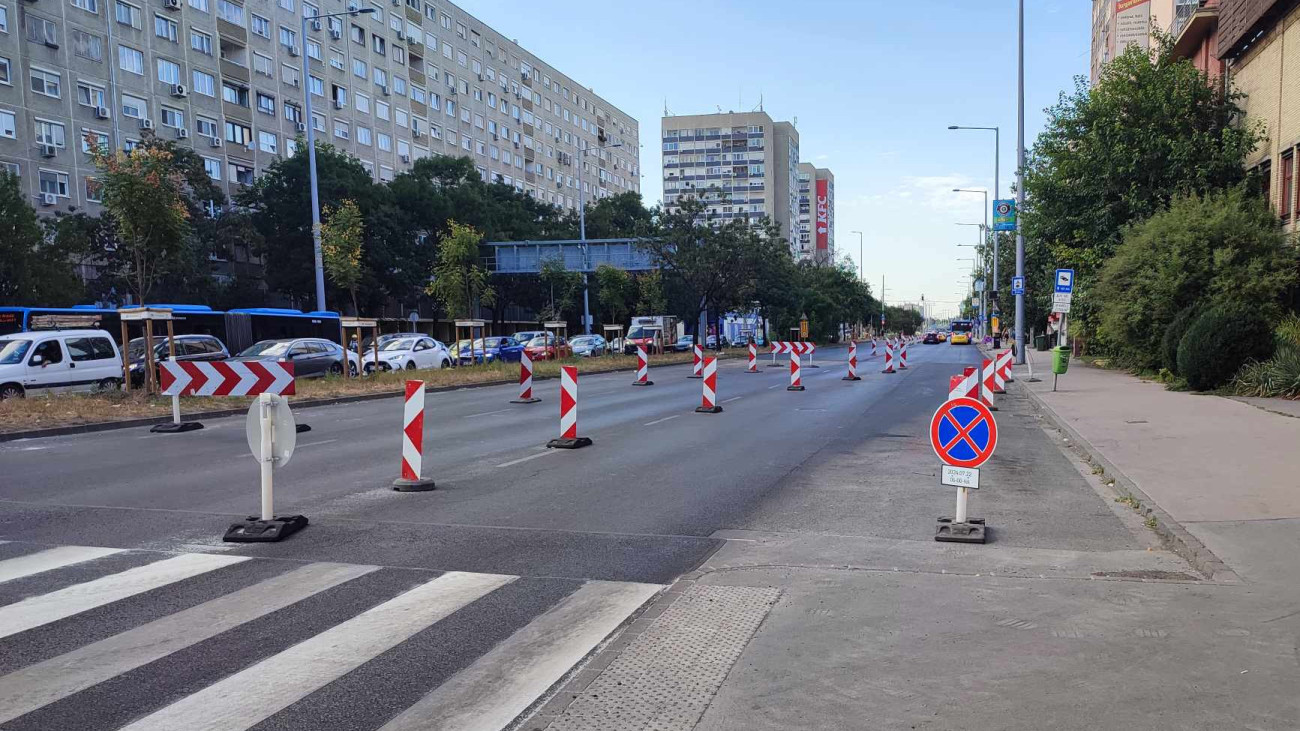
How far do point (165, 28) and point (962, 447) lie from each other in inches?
2228

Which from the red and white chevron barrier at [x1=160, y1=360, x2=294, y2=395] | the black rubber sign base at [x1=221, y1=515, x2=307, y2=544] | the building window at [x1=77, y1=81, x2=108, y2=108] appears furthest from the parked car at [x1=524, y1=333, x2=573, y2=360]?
the black rubber sign base at [x1=221, y1=515, x2=307, y2=544]

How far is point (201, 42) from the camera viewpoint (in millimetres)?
53156

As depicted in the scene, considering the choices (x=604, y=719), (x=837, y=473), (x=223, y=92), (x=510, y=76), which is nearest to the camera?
(x=604, y=719)

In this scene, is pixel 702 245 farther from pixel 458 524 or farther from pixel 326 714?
pixel 326 714

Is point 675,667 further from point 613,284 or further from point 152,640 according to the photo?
point 613,284

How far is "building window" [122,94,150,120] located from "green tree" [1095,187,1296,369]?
48597 mm

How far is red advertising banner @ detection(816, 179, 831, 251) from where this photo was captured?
164 metres

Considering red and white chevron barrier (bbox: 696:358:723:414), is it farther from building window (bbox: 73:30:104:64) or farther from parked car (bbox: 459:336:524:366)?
building window (bbox: 73:30:104:64)

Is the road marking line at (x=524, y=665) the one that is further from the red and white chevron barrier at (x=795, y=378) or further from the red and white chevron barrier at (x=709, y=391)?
the red and white chevron barrier at (x=795, y=378)

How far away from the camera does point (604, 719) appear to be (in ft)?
11.9

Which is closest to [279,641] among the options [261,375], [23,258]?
[261,375]

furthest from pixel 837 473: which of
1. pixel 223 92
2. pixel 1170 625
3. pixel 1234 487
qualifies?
pixel 223 92

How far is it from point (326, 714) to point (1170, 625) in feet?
13.9

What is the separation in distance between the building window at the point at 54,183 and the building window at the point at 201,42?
12018 millimetres
